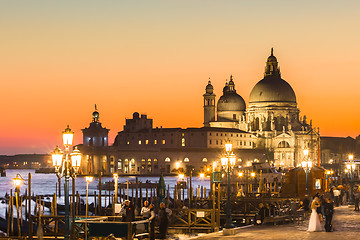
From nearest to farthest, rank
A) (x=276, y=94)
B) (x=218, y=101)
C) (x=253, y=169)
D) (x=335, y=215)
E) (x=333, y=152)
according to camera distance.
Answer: (x=335, y=215) < (x=253, y=169) < (x=276, y=94) < (x=218, y=101) < (x=333, y=152)

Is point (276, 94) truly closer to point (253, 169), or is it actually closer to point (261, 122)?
point (261, 122)

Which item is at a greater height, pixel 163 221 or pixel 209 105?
pixel 209 105

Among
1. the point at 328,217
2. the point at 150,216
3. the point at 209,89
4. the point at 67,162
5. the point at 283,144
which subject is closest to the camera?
the point at 67,162

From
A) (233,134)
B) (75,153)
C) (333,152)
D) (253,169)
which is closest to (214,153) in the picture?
(233,134)

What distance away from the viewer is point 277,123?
148 m

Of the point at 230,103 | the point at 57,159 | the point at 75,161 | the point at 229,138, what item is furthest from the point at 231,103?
the point at 57,159

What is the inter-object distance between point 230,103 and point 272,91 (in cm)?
1171

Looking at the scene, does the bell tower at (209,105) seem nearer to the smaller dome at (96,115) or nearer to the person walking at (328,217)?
the smaller dome at (96,115)

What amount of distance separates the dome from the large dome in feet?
22.7

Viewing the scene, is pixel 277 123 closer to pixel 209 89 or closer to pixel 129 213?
pixel 209 89

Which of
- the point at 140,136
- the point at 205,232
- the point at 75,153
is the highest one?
the point at 140,136

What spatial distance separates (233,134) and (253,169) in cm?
6384

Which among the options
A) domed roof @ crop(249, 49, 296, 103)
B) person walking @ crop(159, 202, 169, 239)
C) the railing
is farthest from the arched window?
person walking @ crop(159, 202, 169, 239)

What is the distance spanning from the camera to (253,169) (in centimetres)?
7788
